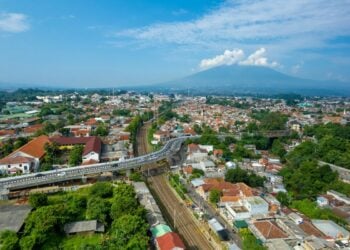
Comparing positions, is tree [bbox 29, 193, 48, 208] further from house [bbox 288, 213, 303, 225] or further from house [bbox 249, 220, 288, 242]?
house [bbox 288, 213, 303, 225]

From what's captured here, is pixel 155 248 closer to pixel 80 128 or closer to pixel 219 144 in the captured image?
pixel 219 144

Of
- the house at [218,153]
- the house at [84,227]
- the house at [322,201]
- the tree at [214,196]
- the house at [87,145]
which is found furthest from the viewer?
the house at [218,153]

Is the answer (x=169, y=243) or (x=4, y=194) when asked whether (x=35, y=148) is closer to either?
(x=4, y=194)

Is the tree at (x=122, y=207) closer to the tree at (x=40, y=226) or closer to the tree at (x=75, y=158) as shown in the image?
the tree at (x=40, y=226)

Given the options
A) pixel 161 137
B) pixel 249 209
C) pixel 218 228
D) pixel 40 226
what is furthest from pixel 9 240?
pixel 161 137

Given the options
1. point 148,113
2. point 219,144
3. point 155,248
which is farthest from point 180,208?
point 148,113

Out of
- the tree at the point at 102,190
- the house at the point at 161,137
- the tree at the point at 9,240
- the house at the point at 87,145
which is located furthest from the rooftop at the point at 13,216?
the house at the point at 161,137
